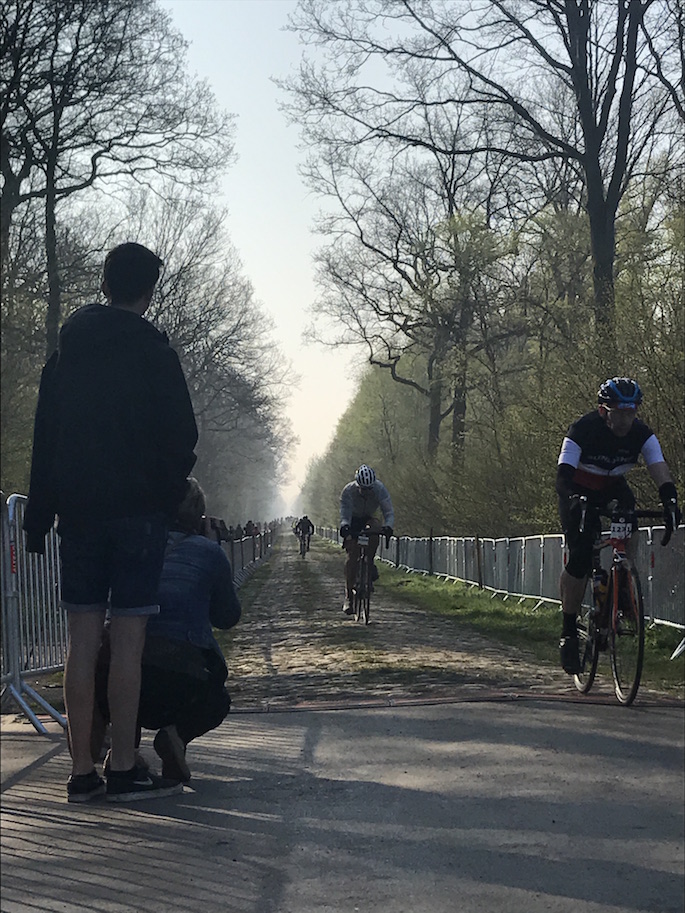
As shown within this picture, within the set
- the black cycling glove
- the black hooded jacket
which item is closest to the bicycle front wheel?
the black cycling glove

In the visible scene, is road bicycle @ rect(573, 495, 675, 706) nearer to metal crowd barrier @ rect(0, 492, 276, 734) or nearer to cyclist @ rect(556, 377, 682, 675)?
cyclist @ rect(556, 377, 682, 675)

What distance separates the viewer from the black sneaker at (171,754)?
5328 mm

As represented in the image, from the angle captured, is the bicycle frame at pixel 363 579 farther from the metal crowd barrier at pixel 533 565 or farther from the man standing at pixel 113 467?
the man standing at pixel 113 467

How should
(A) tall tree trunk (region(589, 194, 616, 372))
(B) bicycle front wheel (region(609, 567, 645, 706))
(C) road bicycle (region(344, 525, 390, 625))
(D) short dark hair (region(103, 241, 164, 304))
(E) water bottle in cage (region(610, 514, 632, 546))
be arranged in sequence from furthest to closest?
(A) tall tree trunk (region(589, 194, 616, 372)) < (C) road bicycle (region(344, 525, 390, 625)) < (E) water bottle in cage (region(610, 514, 632, 546)) < (B) bicycle front wheel (region(609, 567, 645, 706)) < (D) short dark hair (region(103, 241, 164, 304))

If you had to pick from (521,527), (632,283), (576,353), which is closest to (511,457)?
(521,527)

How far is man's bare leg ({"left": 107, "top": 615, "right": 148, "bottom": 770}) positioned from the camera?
4.79 metres

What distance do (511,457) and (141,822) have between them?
64.5 ft

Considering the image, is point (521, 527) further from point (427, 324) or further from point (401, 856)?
point (401, 856)

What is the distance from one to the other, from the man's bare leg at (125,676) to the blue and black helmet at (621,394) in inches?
147

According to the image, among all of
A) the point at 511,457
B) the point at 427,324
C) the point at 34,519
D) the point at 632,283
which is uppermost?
the point at 427,324

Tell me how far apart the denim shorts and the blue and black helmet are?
3675mm

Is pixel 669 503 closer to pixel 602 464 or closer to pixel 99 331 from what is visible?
pixel 602 464

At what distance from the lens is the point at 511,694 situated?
7.85 metres

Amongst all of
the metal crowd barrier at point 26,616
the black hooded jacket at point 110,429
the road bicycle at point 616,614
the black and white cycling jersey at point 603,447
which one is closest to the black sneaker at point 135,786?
the black hooded jacket at point 110,429
